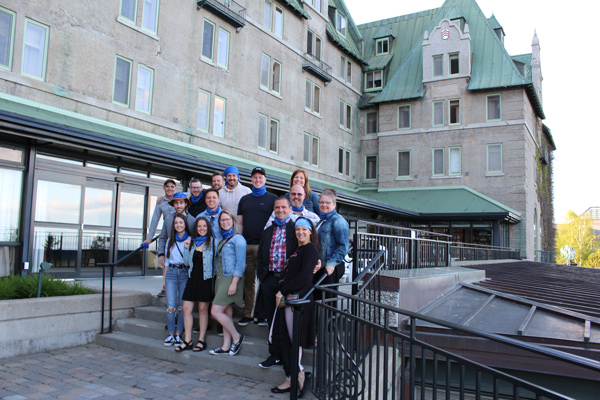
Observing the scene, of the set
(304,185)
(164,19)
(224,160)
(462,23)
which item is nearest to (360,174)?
(462,23)

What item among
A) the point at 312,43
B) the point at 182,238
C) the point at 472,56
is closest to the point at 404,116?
the point at 472,56

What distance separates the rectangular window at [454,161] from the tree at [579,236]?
46484 millimetres

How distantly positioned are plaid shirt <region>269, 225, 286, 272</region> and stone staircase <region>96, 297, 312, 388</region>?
1.09 meters

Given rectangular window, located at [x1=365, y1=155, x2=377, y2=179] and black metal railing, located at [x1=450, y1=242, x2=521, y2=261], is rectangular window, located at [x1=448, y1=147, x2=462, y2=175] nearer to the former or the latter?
rectangular window, located at [x1=365, y1=155, x2=377, y2=179]

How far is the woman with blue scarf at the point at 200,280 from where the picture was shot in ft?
21.1

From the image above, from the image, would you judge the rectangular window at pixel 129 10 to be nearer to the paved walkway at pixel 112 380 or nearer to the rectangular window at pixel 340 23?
the paved walkway at pixel 112 380

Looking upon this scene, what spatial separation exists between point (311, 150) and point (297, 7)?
7.62m

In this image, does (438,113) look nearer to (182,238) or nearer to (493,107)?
(493,107)

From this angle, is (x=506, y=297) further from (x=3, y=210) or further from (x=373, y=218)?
(x=373, y=218)

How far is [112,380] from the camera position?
5695 millimetres

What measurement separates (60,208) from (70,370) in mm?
6887

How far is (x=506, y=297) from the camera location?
30.6 ft

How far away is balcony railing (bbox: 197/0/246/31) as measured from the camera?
1914 cm

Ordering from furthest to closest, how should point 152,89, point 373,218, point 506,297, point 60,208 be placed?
point 373,218
point 152,89
point 60,208
point 506,297
